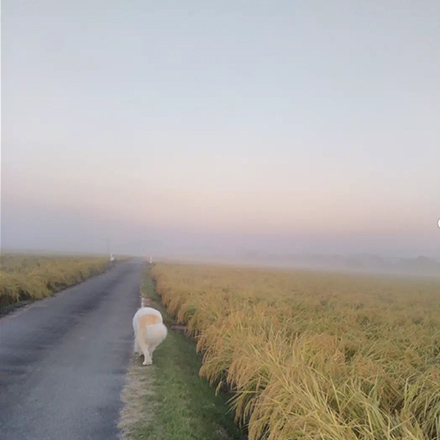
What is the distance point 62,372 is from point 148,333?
1503 mm

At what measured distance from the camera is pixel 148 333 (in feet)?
23.8

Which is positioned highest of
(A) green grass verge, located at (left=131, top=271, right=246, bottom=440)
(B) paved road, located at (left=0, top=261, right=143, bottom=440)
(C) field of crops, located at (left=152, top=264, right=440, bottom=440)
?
(C) field of crops, located at (left=152, top=264, right=440, bottom=440)

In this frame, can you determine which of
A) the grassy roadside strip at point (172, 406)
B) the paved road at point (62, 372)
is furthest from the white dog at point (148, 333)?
the paved road at point (62, 372)

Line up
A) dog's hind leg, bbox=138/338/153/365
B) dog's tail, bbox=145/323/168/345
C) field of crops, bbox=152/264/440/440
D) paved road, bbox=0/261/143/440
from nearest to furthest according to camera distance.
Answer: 1. field of crops, bbox=152/264/440/440
2. paved road, bbox=0/261/143/440
3. dog's tail, bbox=145/323/168/345
4. dog's hind leg, bbox=138/338/153/365

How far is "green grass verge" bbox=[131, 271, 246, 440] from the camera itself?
4688 millimetres

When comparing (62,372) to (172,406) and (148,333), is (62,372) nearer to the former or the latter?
(148,333)

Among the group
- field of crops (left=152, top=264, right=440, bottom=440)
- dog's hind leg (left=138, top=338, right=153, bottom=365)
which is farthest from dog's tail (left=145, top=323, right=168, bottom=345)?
field of crops (left=152, top=264, right=440, bottom=440)

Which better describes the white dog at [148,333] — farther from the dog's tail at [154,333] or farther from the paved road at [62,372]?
the paved road at [62,372]

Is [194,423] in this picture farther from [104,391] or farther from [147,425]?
[104,391]

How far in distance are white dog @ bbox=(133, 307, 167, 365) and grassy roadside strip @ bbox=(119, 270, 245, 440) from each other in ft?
0.79

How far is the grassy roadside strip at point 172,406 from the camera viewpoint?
470cm

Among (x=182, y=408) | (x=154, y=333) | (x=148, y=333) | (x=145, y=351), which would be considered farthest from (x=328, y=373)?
(x=145, y=351)

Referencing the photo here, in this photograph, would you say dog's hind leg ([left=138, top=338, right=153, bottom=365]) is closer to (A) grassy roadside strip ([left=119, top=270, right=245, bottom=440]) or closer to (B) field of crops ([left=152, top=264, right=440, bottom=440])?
(A) grassy roadside strip ([left=119, top=270, right=245, bottom=440])

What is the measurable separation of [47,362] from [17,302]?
7939mm
